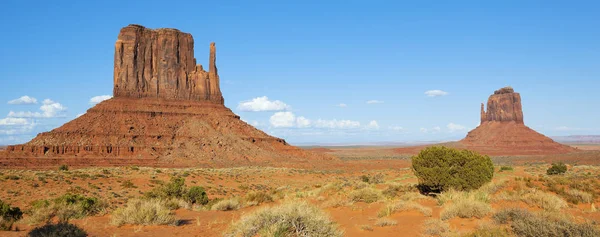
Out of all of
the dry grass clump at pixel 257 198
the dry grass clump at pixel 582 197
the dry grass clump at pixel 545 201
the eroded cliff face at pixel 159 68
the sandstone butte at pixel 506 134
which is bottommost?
the dry grass clump at pixel 257 198

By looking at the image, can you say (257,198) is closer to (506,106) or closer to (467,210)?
(467,210)

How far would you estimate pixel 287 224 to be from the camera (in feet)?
33.2

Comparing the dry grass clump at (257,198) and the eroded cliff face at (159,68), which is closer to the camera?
the dry grass clump at (257,198)

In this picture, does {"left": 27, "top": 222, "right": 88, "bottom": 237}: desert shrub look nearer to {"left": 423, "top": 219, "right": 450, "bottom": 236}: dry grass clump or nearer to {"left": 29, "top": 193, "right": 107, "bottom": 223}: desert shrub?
{"left": 29, "top": 193, "right": 107, "bottom": 223}: desert shrub

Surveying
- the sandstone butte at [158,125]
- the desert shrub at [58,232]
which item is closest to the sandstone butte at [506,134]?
the sandstone butte at [158,125]

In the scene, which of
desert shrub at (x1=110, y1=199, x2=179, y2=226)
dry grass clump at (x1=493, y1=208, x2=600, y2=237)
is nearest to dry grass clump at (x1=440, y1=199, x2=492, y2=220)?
dry grass clump at (x1=493, y1=208, x2=600, y2=237)

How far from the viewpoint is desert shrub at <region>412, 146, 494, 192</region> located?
20938 millimetres

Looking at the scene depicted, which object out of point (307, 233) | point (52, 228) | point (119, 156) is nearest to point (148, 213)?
point (52, 228)

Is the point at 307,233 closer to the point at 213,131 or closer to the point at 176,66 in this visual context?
the point at 213,131

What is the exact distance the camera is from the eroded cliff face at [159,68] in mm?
84000

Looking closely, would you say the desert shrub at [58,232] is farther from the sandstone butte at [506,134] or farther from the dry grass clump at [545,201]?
the sandstone butte at [506,134]

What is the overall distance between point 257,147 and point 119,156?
74.3ft

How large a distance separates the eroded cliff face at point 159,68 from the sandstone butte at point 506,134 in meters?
83.8

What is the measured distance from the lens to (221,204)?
1964 cm
